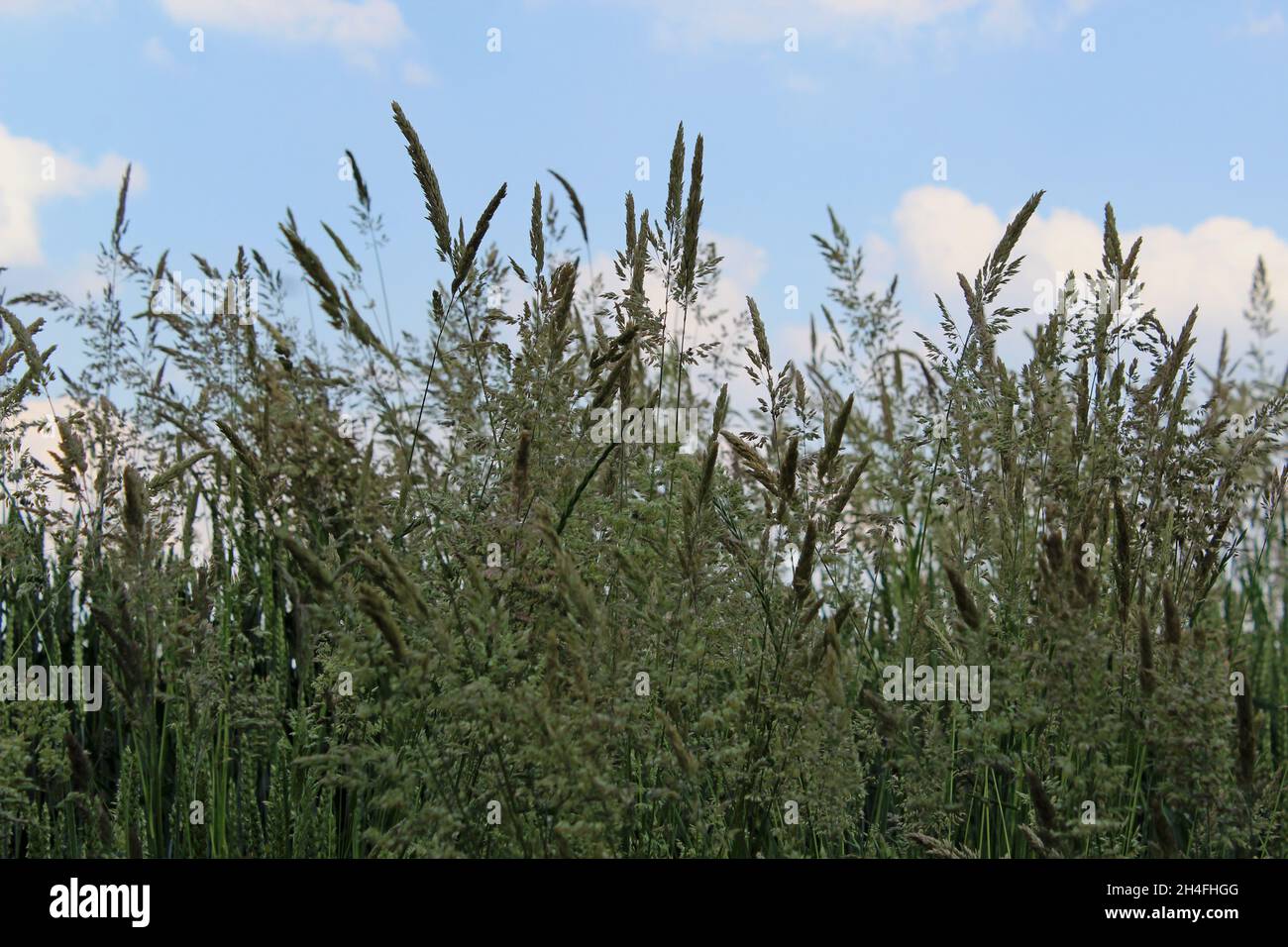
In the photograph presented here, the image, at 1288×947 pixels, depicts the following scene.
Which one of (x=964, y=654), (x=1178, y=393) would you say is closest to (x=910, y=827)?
(x=964, y=654)

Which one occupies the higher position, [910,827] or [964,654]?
[964,654]

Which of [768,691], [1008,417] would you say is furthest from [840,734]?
[1008,417]

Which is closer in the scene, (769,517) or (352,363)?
(769,517)

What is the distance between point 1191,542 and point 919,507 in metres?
1.09

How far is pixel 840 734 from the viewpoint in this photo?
74.8 inches

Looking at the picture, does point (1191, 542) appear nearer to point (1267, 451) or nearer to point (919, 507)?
point (1267, 451)
